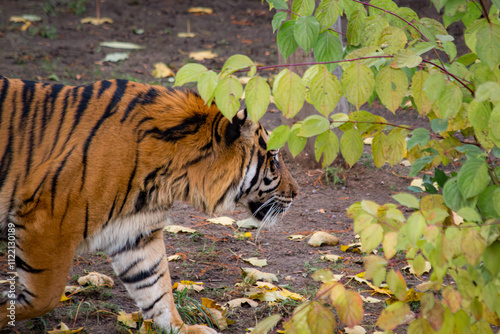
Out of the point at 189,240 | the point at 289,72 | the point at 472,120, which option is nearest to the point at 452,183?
the point at 472,120

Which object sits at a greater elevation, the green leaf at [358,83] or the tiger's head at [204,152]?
the green leaf at [358,83]

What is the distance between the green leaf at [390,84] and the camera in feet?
5.86

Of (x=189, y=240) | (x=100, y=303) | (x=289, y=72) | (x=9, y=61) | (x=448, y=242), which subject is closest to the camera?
(x=448, y=242)

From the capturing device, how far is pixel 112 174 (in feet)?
8.21

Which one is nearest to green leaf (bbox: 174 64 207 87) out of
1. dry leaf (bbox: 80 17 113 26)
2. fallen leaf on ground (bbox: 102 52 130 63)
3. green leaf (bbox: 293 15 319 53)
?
green leaf (bbox: 293 15 319 53)

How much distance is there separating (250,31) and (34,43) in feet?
10.3

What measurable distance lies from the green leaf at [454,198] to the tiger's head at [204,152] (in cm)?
108

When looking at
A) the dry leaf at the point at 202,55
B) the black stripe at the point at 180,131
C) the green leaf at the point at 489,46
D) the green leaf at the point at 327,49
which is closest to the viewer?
the green leaf at the point at 489,46

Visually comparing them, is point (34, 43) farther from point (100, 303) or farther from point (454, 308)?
point (454, 308)

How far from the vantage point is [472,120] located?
5.32 feet

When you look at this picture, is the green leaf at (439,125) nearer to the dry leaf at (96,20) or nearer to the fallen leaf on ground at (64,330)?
the fallen leaf on ground at (64,330)

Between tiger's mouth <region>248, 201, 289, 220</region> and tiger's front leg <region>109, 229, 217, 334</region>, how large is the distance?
56 centimetres

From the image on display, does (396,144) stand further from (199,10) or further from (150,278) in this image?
(199,10)

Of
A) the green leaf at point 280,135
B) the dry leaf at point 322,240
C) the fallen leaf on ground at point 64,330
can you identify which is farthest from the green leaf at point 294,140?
the dry leaf at point 322,240
